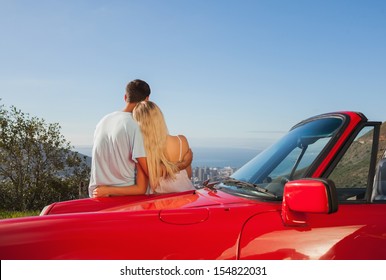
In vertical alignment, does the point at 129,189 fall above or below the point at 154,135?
below

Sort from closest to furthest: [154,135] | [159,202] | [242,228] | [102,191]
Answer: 1. [242,228]
2. [159,202]
3. [102,191]
4. [154,135]

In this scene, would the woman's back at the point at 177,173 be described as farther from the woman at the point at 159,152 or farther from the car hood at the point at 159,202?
the car hood at the point at 159,202

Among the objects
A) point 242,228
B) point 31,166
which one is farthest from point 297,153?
point 31,166

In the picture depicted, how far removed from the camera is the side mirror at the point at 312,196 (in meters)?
2.40

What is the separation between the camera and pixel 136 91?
17.1 ft

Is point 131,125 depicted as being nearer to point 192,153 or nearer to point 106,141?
point 106,141

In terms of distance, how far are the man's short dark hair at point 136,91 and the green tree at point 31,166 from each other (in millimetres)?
20640

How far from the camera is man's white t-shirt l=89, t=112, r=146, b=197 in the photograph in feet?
15.5

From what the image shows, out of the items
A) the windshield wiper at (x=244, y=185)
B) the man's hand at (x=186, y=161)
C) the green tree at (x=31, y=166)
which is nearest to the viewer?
the windshield wiper at (x=244, y=185)

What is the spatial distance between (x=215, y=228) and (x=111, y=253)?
54 centimetres

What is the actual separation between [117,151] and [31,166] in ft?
71.8

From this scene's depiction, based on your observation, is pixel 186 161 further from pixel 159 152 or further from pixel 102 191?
pixel 102 191

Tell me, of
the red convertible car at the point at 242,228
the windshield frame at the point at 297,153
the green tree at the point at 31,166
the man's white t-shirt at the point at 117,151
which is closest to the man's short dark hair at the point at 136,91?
the man's white t-shirt at the point at 117,151
